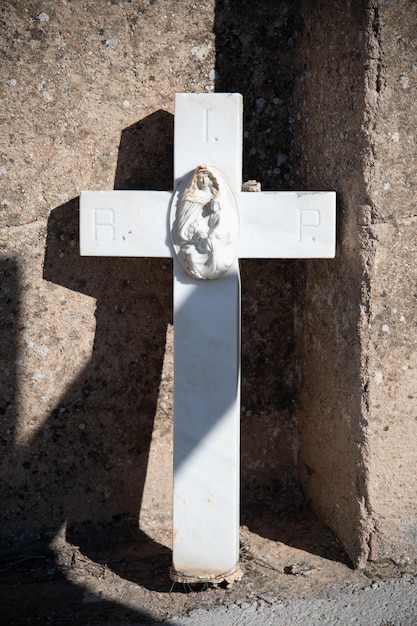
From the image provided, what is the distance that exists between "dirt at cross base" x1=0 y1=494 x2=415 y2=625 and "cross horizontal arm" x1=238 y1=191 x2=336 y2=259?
1256mm

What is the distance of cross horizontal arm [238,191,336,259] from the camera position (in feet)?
9.44

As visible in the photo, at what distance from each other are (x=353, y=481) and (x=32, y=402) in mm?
1371

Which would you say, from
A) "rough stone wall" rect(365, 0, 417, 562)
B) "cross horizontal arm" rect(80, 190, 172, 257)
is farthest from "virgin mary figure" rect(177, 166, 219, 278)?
"rough stone wall" rect(365, 0, 417, 562)

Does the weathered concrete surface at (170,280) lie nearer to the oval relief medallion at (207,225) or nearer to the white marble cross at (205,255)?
the white marble cross at (205,255)

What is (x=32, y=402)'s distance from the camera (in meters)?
3.24

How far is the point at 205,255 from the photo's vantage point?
2.83 meters

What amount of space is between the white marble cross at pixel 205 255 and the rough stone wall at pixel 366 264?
0.19 metres

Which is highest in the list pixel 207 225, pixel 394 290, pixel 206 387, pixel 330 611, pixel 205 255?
pixel 207 225

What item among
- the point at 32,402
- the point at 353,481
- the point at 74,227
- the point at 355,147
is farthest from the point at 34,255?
the point at 353,481

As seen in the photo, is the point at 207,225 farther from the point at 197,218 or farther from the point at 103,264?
the point at 103,264

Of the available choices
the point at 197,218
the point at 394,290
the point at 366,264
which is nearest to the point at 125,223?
the point at 197,218

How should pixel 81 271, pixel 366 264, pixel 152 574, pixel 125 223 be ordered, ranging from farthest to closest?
pixel 81 271 → pixel 152 574 → pixel 125 223 → pixel 366 264

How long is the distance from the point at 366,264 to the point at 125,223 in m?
0.93

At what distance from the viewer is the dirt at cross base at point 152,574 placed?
288 cm
